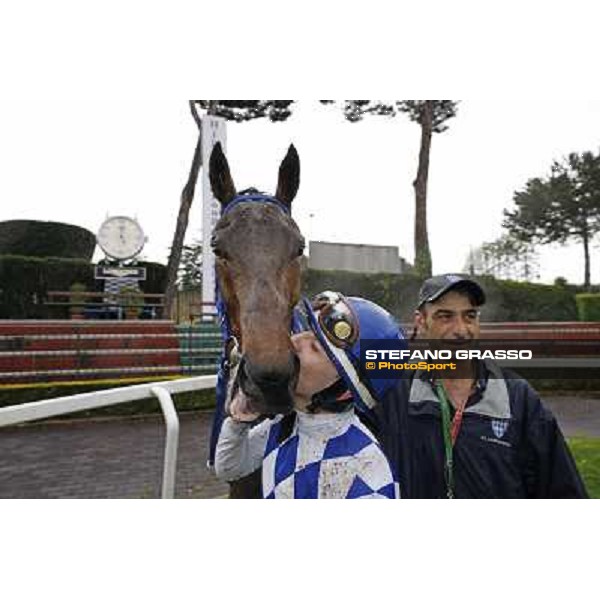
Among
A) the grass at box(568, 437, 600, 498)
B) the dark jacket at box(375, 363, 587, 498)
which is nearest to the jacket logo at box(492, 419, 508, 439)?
the dark jacket at box(375, 363, 587, 498)

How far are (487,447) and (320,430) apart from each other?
0.58 meters

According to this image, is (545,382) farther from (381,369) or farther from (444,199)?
(444,199)

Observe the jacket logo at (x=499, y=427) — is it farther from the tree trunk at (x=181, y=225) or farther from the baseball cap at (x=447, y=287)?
the tree trunk at (x=181, y=225)

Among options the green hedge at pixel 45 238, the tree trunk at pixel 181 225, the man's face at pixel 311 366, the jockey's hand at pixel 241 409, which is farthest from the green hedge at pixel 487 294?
the green hedge at pixel 45 238

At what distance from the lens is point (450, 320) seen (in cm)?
181

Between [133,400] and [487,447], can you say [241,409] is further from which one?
[487,447]

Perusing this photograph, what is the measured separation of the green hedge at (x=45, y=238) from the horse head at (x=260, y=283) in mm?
599

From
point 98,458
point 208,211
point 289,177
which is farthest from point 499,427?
point 98,458

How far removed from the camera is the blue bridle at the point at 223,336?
1.59 meters

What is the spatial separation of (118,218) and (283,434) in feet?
3.18

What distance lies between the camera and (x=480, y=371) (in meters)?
1.80

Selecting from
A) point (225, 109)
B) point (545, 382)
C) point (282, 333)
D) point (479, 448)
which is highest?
point (225, 109)

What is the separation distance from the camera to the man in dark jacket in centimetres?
171

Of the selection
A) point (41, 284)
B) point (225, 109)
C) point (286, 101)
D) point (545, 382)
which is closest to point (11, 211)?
point (41, 284)
